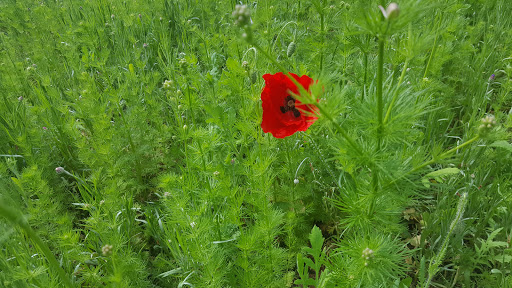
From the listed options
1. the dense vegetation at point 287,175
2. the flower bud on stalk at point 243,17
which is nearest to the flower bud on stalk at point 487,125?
the dense vegetation at point 287,175

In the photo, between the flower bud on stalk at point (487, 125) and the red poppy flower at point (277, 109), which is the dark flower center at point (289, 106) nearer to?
the red poppy flower at point (277, 109)

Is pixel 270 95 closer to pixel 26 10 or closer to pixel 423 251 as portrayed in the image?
pixel 423 251

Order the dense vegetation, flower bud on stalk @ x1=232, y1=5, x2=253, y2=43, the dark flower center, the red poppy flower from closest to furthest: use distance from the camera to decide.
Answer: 1. flower bud on stalk @ x1=232, y1=5, x2=253, y2=43
2. the dense vegetation
3. the red poppy flower
4. the dark flower center

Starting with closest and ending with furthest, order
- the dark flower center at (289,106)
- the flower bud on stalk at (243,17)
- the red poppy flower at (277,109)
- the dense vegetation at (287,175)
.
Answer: the flower bud on stalk at (243,17) → the dense vegetation at (287,175) → the red poppy flower at (277,109) → the dark flower center at (289,106)

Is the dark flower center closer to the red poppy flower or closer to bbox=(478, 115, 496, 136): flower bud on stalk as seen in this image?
the red poppy flower

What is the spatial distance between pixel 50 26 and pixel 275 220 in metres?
3.69

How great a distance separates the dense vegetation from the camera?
122 centimetres

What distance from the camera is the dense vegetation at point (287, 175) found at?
4.01ft

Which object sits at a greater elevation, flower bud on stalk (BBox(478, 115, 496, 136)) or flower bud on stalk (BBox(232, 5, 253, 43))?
flower bud on stalk (BBox(232, 5, 253, 43))

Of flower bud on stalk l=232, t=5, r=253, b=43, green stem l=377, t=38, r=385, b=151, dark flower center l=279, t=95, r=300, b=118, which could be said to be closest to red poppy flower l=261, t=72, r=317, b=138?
dark flower center l=279, t=95, r=300, b=118

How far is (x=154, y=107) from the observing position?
2736 mm

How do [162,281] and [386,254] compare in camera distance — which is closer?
[386,254]

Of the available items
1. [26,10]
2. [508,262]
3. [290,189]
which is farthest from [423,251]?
[26,10]

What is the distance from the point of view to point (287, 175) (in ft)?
7.41
